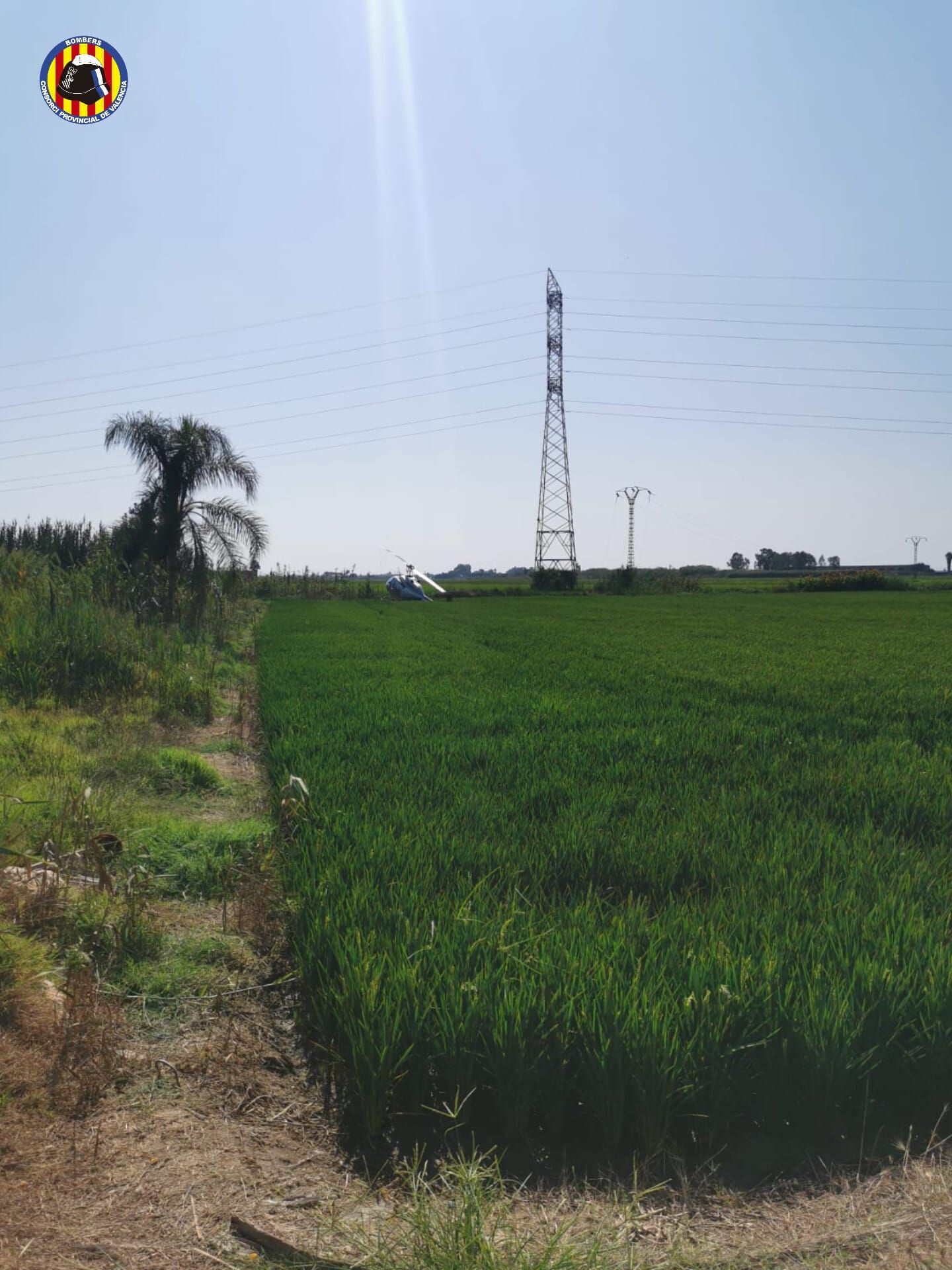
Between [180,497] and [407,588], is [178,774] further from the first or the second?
[407,588]

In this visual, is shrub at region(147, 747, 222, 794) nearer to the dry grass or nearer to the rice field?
the rice field

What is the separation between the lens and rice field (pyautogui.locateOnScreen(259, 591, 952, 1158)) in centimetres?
232

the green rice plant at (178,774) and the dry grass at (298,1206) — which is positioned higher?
the green rice plant at (178,774)

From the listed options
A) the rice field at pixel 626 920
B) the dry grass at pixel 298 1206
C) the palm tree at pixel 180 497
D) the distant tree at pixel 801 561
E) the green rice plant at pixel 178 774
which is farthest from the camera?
the distant tree at pixel 801 561

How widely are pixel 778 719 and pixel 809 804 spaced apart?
3.07 meters

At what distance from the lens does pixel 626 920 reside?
3189 mm

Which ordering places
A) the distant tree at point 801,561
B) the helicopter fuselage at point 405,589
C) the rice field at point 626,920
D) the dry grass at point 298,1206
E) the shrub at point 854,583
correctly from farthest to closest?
the distant tree at point 801,561, the shrub at point 854,583, the helicopter fuselage at point 405,589, the rice field at point 626,920, the dry grass at point 298,1206

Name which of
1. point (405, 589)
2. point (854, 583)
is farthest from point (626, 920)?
point (854, 583)

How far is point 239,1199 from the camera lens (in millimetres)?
2051

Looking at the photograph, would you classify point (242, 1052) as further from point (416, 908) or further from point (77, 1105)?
point (416, 908)

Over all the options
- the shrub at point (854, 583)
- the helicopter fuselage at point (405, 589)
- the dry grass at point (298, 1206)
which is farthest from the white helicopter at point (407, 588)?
the dry grass at point (298, 1206)

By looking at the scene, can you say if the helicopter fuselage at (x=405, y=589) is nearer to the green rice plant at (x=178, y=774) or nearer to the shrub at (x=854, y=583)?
the shrub at (x=854, y=583)

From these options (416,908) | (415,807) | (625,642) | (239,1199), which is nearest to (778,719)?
(415,807)

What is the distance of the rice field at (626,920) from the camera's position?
91.4 inches
